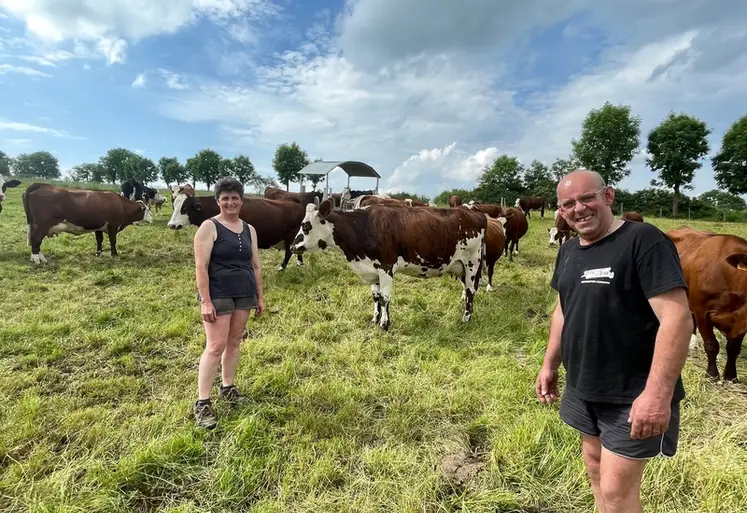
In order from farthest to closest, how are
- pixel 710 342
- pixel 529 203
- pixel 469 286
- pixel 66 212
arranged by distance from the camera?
pixel 529 203, pixel 66 212, pixel 469 286, pixel 710 342

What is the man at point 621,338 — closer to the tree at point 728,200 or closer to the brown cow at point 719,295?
the brown cow at point 719,295

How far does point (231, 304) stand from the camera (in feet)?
11.1

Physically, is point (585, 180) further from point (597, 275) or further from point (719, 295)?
point (719, 295)

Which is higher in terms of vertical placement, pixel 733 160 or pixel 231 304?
pixel 733 160

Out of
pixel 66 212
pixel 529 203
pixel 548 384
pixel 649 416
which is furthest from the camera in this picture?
pixel 529 203

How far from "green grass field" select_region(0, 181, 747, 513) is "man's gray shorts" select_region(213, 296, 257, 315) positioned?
954 millimetres

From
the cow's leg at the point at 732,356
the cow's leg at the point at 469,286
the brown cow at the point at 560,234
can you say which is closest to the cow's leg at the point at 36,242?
the cow's leg at the point at 469,286

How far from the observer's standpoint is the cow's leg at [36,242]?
9.47m

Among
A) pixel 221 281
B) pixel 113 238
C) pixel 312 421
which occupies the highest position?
pixel 221 281

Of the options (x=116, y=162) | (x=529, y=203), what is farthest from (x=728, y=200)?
(x=116, y=162)

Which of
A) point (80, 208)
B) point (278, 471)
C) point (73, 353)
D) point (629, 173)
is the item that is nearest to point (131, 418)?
point (278, 471)

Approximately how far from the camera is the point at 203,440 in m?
3.15

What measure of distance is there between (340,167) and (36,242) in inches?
742

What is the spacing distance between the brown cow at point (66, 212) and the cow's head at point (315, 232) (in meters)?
7.35
